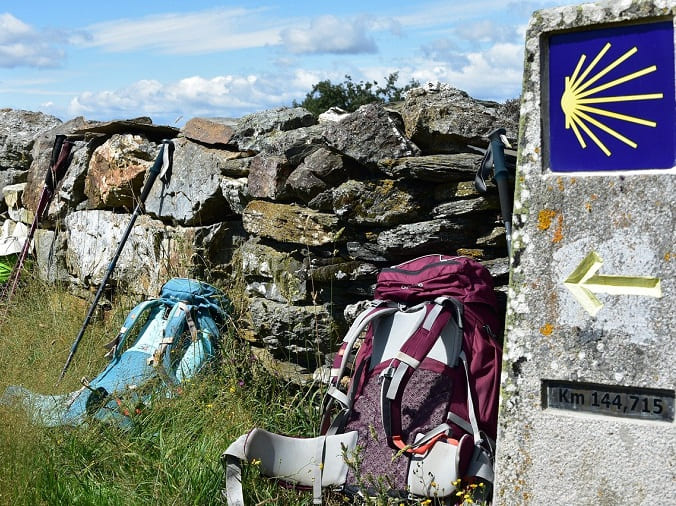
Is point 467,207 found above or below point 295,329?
above

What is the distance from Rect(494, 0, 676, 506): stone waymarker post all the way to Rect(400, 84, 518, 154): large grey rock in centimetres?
145

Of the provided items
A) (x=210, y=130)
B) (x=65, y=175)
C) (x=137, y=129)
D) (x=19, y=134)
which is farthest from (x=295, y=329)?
(x=19, y=134)

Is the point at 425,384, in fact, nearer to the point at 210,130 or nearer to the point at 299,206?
the point at 299,206

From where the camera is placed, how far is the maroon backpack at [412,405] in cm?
323

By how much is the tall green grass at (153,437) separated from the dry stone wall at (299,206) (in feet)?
1.06

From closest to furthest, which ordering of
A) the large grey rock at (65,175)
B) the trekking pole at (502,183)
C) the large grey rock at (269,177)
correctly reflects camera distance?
the trekking pole at (502,183) → the large grey rock at (269,177) → the large grey rock at (65,175)

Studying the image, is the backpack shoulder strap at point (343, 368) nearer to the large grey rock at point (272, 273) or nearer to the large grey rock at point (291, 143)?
the large grey rock at point (272, 273)

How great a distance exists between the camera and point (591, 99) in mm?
2463

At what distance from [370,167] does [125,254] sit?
8.23ft

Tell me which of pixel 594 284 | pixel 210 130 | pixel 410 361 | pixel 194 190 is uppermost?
pixel 210 130

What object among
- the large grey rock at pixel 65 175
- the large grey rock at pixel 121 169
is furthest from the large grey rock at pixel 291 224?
the large grey rock at pixel 65 175

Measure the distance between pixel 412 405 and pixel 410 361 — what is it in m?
0.19

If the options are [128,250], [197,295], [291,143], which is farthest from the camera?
[128,250]

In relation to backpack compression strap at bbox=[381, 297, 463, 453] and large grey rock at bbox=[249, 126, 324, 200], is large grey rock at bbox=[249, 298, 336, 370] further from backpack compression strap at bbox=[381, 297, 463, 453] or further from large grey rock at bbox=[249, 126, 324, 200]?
backpack compression strap at bbox=[381, 297, 463, 453]
